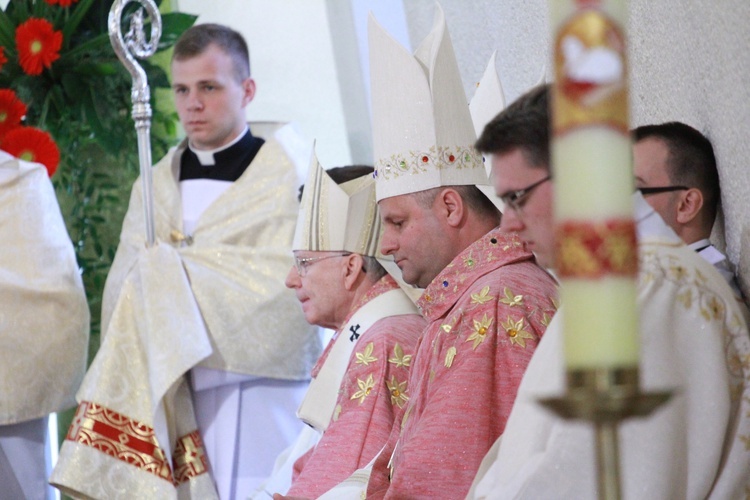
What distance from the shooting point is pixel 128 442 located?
439 cm

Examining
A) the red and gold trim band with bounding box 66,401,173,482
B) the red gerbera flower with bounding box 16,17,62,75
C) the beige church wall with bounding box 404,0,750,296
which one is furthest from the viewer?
the red gerbera flower with bounding box 16,17,62,75

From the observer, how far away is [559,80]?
2.72ft

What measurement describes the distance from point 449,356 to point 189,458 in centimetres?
233

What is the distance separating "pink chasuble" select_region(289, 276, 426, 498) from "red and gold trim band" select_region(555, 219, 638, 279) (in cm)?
215

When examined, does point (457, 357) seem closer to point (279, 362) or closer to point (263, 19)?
point (279, 362)

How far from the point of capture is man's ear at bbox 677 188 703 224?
7.98ft

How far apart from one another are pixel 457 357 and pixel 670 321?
2.29 feet

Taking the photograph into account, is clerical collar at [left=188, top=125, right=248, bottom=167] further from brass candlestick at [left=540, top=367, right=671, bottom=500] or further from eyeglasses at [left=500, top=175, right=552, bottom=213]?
brass candlestick at [left=540, top=367, right=671, bottom=500]

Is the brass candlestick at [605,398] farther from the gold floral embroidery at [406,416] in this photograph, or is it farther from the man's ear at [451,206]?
the man's ear at [451,206]

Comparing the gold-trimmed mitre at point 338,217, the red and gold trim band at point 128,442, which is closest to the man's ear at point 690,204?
the gold-trimmed mitre at point 338,217

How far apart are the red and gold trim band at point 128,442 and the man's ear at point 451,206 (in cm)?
192

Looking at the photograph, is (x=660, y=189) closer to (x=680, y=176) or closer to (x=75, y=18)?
(x=680, y=176)

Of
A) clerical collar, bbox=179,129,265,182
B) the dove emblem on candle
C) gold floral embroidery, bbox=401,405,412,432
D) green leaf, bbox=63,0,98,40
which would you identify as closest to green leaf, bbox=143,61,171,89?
green leaf, bbox=63,0,98,40

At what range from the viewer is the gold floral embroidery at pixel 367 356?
309 centimetres
